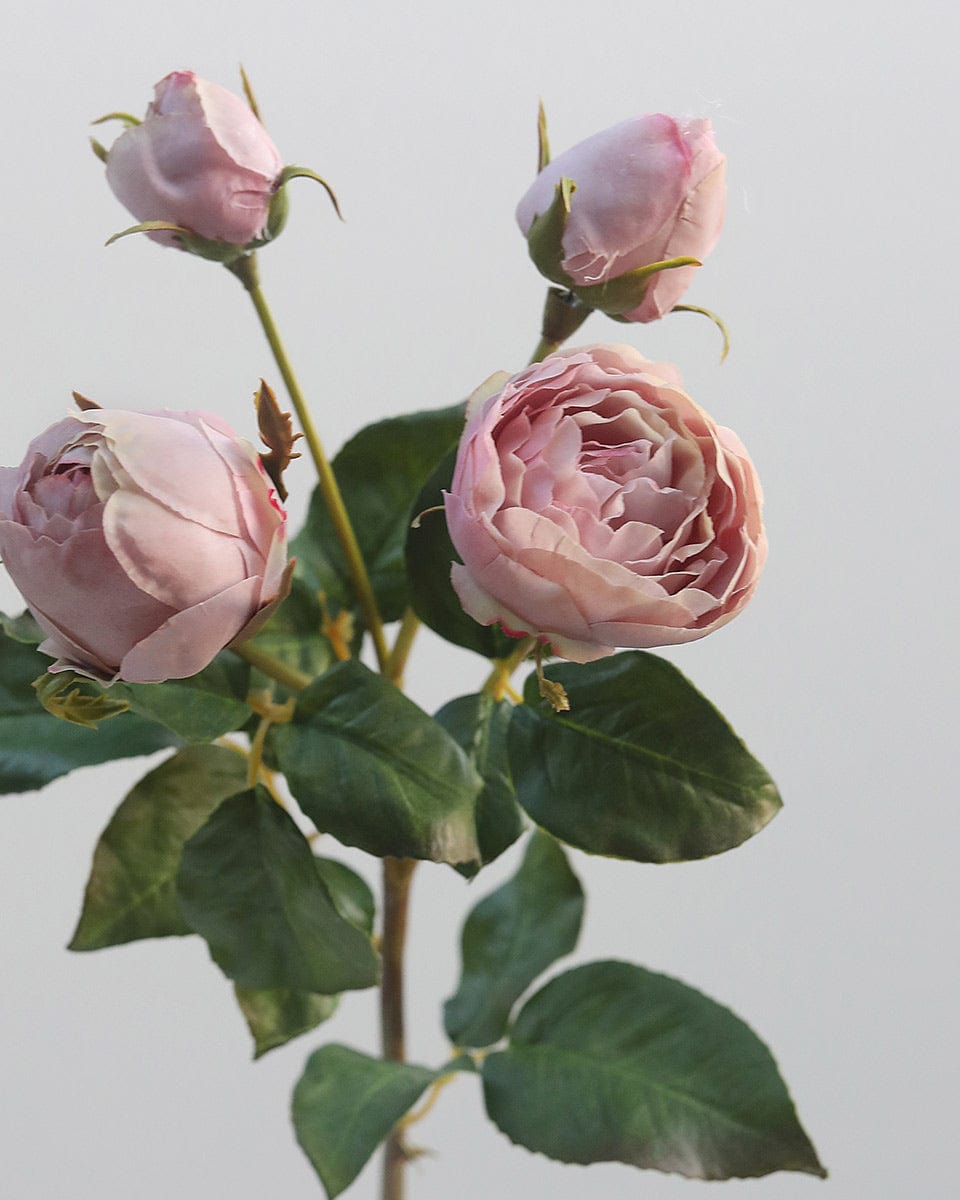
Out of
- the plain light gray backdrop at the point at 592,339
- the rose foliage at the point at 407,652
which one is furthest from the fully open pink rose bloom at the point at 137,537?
the plain light gray backdrop at the point at 592,339

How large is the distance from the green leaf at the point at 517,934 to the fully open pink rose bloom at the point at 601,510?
0.91 ft

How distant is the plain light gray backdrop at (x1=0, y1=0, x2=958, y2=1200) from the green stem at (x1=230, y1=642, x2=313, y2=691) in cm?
29

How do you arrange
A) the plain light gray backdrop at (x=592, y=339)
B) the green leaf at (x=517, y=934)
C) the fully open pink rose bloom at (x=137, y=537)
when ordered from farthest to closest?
the plain light gray backdrop at (x=592, y=339) < the green leaf at (x=517, y=934) < the fully open pink rose bloom at (x=137, y=537)

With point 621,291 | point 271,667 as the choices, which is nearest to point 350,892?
point 271,667

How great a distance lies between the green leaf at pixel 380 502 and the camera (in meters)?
0.43

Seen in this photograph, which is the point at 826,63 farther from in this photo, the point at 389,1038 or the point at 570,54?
the point at 389,1038

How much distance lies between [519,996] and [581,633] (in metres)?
0.29

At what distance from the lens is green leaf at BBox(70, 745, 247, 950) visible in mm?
412

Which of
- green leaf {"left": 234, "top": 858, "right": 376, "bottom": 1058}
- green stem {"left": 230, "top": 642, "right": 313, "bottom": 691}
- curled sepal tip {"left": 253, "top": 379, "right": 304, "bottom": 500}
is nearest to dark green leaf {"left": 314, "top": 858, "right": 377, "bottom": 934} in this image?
green leaf {"left": 234, "top": 858, "right": 376, "bottom": 1058}

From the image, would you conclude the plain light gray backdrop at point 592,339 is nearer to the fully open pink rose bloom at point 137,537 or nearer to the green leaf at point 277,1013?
the green leaf at point 277,1013

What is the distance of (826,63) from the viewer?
0.72 m

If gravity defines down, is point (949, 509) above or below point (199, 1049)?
above

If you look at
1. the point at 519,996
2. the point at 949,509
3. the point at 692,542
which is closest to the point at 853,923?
the point at 949,509

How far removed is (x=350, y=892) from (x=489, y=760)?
0.11 m
